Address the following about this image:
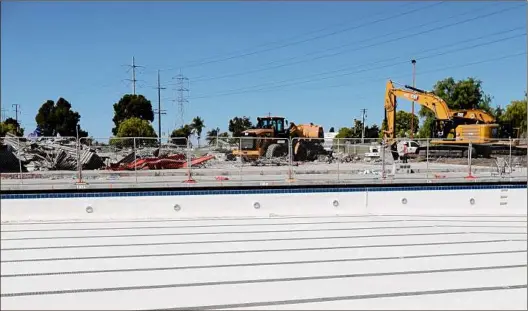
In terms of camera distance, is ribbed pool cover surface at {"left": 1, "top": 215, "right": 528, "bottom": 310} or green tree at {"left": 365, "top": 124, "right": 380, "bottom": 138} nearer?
ribbed pool cover surface at {"left": 1, "top": 215, "right": 528, "bottom": 310}

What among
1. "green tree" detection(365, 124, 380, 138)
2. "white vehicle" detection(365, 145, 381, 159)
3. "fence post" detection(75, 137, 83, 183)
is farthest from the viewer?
"green tree" detection(365, 124, 380, 138)

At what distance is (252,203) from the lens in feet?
20.3

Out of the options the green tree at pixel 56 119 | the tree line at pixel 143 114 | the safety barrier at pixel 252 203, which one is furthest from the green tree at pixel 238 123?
the safety barrier at pixel 252 203

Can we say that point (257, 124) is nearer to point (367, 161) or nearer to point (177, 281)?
point (367, 161)

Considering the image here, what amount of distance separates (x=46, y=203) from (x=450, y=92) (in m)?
34.9

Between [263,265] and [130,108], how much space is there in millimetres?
39161

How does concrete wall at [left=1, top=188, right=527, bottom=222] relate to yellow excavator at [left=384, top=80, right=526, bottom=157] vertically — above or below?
below

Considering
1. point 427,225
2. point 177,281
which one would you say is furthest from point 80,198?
point 427,225

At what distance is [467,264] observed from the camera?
148 inches

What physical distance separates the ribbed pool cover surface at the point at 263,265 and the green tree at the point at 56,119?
3648 cm

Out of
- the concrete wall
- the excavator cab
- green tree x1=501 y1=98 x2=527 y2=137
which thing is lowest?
the concrete wall

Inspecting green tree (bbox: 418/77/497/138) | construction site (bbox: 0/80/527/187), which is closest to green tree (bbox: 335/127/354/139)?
green tree (bbox: 418/77/497/138)

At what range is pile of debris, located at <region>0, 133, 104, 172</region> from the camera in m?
9.34

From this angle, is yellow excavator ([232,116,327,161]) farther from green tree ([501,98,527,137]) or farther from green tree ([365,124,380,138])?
green tree ([365,124,380,138])
